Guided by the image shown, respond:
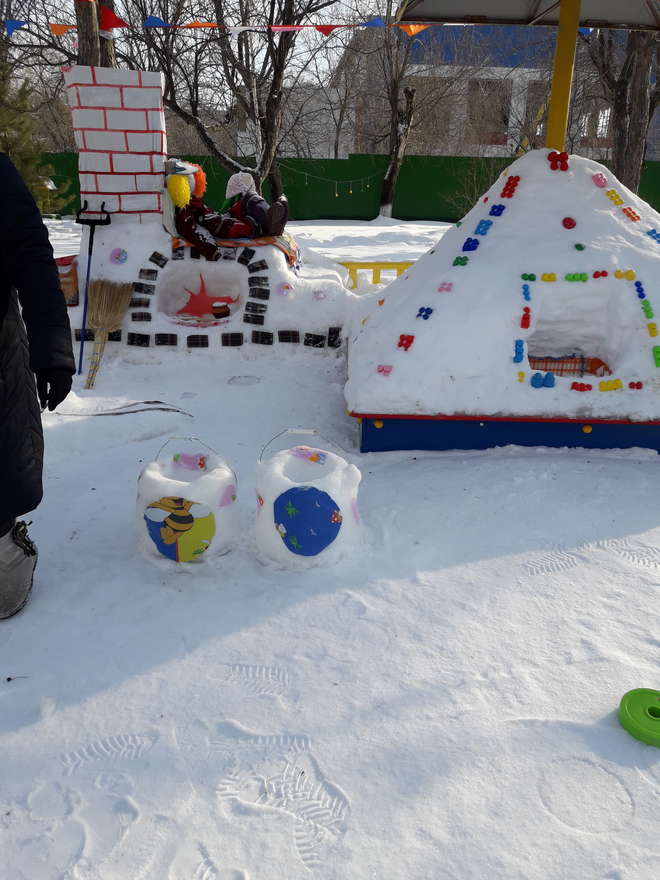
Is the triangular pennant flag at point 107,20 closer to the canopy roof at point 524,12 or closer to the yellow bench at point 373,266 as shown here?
the yellow bench at point 373,266

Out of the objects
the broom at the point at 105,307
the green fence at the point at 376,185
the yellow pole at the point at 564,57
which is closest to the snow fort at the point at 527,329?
the yellow pole at the point at 564,57

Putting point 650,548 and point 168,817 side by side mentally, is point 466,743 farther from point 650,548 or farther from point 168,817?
point 650,548

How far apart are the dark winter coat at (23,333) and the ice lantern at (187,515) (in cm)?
55

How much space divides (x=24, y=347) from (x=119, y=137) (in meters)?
4.46

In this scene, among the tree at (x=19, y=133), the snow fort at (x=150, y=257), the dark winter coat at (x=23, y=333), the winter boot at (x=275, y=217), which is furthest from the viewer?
the tree at (x=19, y=133)

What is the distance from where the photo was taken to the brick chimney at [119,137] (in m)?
5.96

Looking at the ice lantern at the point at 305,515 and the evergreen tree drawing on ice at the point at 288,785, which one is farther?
the ice lantern at the point at 305,515

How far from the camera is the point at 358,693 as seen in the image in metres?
2.35

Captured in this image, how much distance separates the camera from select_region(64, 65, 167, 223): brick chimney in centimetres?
596

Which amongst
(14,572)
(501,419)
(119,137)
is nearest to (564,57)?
(501,419)

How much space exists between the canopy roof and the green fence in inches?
563

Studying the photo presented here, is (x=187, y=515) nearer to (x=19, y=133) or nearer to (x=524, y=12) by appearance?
(x=524, y=12)

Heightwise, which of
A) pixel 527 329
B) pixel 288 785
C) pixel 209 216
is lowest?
pixel 288 785

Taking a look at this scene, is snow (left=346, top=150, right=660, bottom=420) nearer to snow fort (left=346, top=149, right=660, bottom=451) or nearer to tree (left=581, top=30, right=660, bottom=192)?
snow fort (left=346, top=149, right=660, bottom=451)
